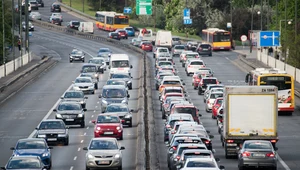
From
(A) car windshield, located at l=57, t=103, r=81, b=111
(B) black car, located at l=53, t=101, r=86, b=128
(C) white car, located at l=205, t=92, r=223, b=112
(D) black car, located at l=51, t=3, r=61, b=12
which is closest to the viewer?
(B) black car, located at l=53, t=101, r=86, b=128

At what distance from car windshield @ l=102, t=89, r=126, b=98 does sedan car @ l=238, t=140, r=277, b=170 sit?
84.4 feet

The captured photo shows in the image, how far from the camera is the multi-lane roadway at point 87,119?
144ft

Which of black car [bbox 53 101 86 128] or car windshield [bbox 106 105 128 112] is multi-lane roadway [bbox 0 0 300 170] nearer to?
black car [bbox 53 101 86 128]

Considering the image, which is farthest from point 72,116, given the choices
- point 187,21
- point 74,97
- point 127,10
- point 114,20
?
point 127,10

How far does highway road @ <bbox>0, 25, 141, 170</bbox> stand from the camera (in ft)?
147

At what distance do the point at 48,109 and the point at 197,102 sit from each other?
35.9 ft

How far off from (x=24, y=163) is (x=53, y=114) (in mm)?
28151

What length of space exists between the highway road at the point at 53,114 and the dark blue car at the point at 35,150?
94 centimetres

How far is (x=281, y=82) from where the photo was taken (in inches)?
2376

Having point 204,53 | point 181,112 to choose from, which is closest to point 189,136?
point 181,112

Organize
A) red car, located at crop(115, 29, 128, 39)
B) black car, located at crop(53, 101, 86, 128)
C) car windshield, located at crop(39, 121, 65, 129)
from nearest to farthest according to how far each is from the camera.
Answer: car windshield, located at crop(39, 121, 65, 129)
black car, located at crop(53, 101, 86, 128)
red car, located at crop(115, 29, 128, 39)

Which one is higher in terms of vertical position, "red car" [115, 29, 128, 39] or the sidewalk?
"red car" [115, 29, 128, 39]

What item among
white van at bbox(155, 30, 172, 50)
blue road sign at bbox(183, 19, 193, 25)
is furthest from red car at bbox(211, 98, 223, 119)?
blue road sign at bbox(183, 19, 193, 25)

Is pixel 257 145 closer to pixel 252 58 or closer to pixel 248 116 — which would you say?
pixel 248 116
